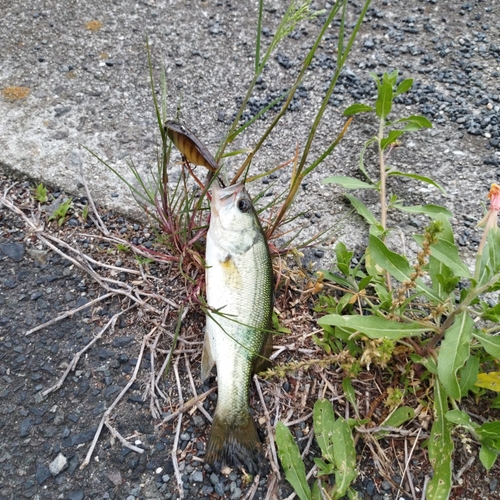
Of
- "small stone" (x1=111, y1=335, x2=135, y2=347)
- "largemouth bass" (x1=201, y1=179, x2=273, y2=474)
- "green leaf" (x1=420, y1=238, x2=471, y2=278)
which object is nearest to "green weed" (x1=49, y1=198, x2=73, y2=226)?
"small stone" (x1=111, y1=335, x2=135, y2=347)

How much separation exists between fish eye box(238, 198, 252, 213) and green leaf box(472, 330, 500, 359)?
1.01 metres

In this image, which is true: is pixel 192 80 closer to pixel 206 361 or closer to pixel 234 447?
pixel 206 361

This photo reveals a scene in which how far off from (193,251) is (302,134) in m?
1.24

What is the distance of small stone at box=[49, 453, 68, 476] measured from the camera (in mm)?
1882

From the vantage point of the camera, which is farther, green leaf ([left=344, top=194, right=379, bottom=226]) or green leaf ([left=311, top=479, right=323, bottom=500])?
green leaf ([left=344, top=194, right=379, bottom=226])

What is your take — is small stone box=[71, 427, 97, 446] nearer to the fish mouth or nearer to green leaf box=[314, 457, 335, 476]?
green leaf box=[314, 457, 335, 476]

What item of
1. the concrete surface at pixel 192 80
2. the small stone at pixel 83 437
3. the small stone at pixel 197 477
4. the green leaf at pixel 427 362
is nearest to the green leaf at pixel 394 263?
the green leaf at pixel 427 362

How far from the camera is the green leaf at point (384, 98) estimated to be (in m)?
2.53

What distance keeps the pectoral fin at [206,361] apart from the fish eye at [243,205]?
54 centimetres

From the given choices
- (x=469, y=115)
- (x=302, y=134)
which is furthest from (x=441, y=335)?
(x=469, y=115)

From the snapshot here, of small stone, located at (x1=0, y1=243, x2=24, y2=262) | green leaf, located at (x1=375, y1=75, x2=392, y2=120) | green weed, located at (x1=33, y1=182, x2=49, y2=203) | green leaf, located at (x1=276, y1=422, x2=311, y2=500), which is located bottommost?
green leaf, located at (x1=276, y1=422, x2=311, y2=500)

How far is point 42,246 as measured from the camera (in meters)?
2.49

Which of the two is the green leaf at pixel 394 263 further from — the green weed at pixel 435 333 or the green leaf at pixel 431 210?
the green leaf at pixel 431 210

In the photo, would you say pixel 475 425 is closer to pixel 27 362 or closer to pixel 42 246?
pixel 27 362
